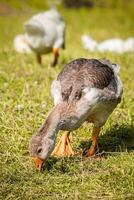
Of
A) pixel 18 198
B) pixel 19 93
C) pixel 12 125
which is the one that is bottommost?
pixel 18 198

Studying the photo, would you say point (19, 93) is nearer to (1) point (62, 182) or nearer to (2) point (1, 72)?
(2) point (1, 72)

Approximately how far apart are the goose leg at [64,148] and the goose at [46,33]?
15.4ft

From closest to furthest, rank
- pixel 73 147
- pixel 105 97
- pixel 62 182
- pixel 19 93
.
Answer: pixel 62 182 < pixel 105 97 < pixel 73 147 < pixel 19 93

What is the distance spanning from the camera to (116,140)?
252 inches

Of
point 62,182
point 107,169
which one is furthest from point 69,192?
point 107,169

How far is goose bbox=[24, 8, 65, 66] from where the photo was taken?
1054cm

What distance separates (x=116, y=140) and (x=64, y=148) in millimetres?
778

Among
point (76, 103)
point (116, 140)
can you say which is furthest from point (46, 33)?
point (76, 103)

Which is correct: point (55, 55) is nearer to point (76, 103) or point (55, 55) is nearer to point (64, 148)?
point (64, 148)

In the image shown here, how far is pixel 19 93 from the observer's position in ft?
26.3

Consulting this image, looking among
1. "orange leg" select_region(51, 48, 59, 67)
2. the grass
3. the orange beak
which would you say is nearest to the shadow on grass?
the grass

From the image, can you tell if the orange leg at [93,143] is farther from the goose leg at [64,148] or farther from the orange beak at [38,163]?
the orange beak at [38,163]

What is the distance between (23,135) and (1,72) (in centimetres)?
328

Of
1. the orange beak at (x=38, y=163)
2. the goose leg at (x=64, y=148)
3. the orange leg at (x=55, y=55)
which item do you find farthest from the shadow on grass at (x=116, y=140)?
the orange leg at (x=55, y=55)
